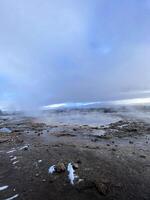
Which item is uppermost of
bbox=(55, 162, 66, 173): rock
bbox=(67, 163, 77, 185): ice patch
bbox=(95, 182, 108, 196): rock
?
bbox=(55, 162, 66, 173): rock

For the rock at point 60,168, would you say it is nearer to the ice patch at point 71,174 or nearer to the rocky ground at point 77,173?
the rocky ground at point 77,173

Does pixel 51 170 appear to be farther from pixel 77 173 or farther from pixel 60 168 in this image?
pixel 77 173

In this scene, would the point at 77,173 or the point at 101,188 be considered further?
the point at 77,173

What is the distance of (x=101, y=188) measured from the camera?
9.55 m

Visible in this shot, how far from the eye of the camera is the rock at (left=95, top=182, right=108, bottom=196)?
30.6 feet

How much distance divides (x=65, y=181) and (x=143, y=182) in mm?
3352

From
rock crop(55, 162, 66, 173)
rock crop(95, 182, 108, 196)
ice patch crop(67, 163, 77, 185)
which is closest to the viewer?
rock crop(95, 182, 108, 196)

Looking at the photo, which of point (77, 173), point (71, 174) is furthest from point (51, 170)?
point (77, 173)

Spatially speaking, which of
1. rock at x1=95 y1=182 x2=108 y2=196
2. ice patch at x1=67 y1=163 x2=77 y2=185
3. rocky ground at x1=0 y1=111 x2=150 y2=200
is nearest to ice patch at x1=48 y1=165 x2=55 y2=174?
rocky ground at x1=0 y1=111 x2=150 y2=200

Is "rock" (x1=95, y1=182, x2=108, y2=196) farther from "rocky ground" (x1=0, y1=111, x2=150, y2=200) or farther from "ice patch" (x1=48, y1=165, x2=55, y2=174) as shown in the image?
"ice patch" (x1=48, y1=165, x2=55, y2=174)

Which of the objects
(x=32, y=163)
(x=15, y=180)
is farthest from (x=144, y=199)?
(x=32, y=163)

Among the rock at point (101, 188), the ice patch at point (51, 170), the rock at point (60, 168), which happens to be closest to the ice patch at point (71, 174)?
the rock at point (60, 168)

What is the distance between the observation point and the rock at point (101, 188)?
9.33 meters

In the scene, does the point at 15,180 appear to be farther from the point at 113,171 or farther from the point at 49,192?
the point at 113,171
